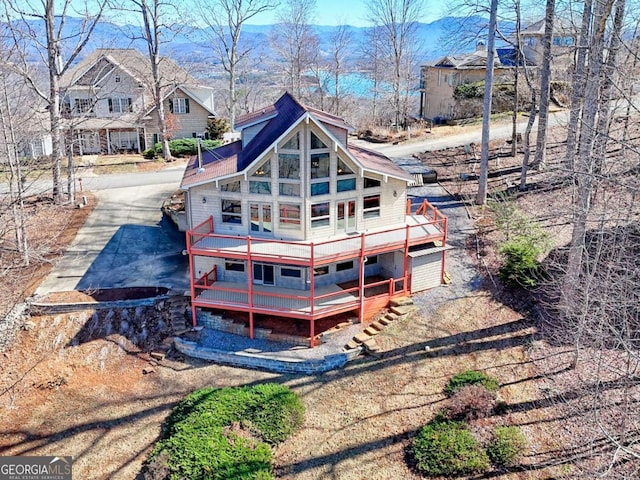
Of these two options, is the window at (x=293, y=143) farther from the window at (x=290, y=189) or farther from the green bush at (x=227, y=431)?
the green bush at (x=227, y=431)

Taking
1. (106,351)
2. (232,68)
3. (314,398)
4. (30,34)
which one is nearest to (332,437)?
(314,398)

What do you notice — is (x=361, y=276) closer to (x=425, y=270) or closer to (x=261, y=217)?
(x=425, y=270)

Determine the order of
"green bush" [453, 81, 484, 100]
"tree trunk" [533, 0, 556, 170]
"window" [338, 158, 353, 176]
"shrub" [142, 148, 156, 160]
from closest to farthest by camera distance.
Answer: "window" [338, 158, 353, 176], "tree trunk" [533, 0, 556, 170], "shrub" [142, 148, 156, 160], "green bush" [453, 81, 484, 100]

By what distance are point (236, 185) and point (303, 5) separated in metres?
41.0

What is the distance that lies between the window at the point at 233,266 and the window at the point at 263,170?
11.4 feet

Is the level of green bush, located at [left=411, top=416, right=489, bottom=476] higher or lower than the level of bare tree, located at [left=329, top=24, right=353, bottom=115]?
lower

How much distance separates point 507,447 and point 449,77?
39.9 metres

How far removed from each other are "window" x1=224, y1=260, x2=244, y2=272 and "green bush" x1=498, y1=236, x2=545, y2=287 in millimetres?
9913

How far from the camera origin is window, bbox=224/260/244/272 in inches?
835

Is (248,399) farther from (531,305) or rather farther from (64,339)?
(531,305)

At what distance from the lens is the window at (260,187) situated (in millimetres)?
20484

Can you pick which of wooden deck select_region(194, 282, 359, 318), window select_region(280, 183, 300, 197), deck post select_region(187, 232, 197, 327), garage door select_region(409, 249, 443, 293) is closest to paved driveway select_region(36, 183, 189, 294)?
deck post select_region(187, 232, 197, 327)

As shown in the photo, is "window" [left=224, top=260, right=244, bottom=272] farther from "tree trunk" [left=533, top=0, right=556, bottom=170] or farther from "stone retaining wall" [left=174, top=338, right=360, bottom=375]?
"tree trunk" [left=533, top=0, right=556, bottom=170]

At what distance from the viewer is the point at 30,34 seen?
2762 cm
